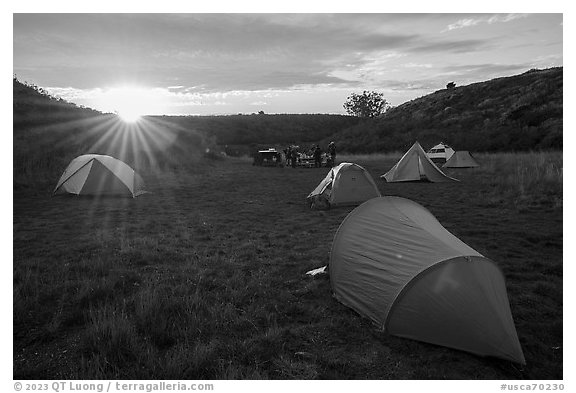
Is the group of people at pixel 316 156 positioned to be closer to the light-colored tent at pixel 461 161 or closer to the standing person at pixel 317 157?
the standing person at pixel 317 157

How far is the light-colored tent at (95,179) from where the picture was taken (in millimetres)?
13000

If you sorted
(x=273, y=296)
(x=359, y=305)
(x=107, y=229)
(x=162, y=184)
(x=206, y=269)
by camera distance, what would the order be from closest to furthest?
(x=359, y=305), (x=273, y=296), (x=206, y=269), (x=107, y=229), (x=162, y=184)

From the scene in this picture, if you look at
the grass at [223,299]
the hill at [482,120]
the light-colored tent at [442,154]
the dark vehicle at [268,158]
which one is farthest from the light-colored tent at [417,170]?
the hill at [482,120]

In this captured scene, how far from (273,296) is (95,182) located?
10.3 metres

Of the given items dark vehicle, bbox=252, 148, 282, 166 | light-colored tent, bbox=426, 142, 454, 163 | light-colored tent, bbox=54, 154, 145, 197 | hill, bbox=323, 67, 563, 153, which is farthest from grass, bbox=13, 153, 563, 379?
hill, bbox=323, 67, 563, 153

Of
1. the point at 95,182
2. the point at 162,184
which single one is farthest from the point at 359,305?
the point at 162,184

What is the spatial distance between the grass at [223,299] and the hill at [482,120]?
1097 inches

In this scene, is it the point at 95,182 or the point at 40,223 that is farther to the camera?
the point at 95,182

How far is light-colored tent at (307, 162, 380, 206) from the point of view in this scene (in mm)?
11953

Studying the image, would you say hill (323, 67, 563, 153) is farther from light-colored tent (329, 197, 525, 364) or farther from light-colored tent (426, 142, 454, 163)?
light-colored tent (329, 197, 525, 364)

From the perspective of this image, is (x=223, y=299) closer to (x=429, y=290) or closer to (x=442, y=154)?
(x=429, y=290)

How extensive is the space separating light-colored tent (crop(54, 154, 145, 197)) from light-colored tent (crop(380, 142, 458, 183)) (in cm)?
1154

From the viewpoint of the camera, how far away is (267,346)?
13.5 ft

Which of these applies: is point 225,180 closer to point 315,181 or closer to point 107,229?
point 315,181
